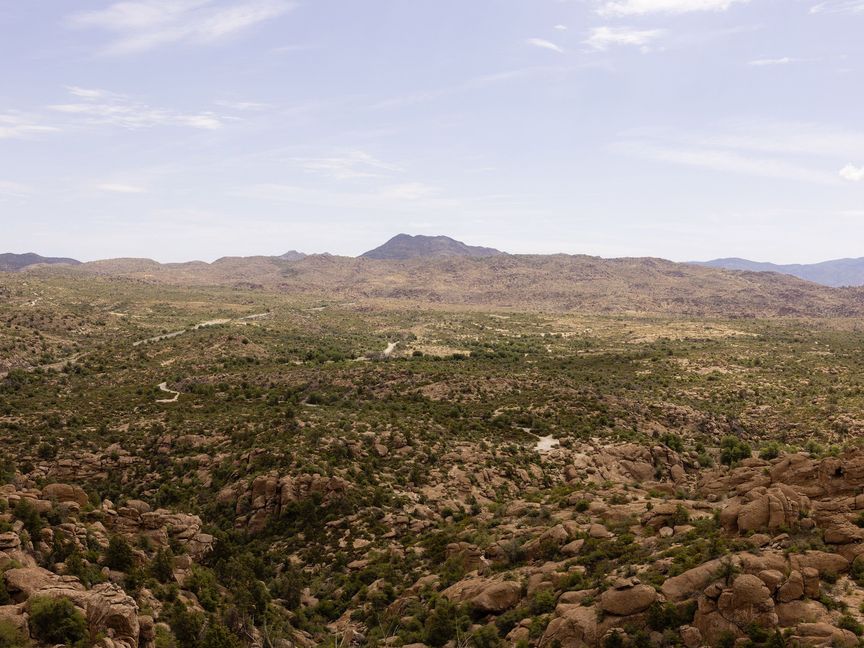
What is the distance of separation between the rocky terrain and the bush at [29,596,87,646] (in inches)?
2.2

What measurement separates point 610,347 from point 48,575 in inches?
4076

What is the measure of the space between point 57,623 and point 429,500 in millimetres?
23225

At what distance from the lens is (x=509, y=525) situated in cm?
2995

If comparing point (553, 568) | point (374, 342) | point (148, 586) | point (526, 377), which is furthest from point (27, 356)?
point (553, 568)

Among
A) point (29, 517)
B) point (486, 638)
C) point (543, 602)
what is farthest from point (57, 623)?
point (543, 602)

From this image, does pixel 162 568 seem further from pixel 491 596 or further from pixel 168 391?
pixel 168 391

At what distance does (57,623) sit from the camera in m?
16.1

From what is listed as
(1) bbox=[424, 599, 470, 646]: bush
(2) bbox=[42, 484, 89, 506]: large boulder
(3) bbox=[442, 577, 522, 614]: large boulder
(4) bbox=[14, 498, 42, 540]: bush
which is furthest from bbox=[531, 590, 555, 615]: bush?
(2) bbox=[42, 484, 89, 506]: large boulder

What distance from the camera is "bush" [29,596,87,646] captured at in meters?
→ 15.8

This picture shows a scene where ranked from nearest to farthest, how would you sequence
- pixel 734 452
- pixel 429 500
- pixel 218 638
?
pixel 218 638
pixel 429 500
pixel 734 452

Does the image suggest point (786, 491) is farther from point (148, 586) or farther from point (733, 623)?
point (148, 586)

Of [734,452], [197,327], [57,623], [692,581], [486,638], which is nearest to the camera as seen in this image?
[57,623]

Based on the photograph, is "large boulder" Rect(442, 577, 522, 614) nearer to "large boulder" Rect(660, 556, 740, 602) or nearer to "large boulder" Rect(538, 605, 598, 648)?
"large boulder" Rect(538, 605, 598, 648)

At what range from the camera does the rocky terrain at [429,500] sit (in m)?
18.2
